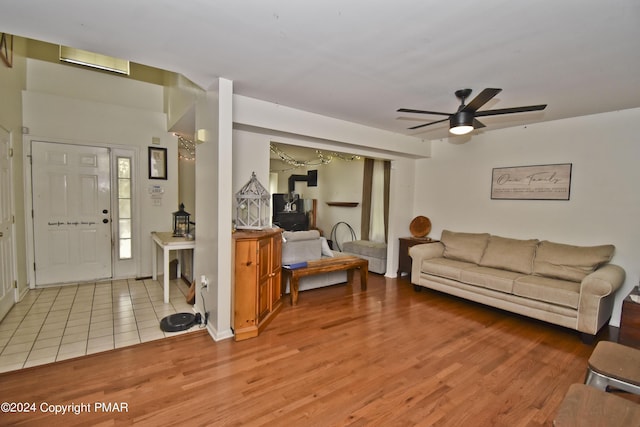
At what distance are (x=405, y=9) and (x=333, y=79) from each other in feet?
3.47

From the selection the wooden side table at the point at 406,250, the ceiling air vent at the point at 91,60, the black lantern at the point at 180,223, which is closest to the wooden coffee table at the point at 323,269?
the wooden side table at the point at 406,250

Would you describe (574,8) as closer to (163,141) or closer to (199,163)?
(199,163)

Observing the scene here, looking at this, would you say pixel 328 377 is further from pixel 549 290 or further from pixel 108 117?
pixel 108 117

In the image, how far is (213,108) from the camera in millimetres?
2770

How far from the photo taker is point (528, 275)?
139 inches

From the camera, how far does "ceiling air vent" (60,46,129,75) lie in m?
4.12

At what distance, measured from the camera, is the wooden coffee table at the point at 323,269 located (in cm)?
369

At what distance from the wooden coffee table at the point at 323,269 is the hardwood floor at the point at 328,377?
51 centimetres

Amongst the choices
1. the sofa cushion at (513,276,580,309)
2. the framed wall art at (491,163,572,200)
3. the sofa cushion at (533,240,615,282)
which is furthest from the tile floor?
the framed wall art at (491,163,572,200)

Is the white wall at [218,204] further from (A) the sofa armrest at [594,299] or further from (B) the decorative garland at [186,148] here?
(A) the sofa armrest at [594,299]

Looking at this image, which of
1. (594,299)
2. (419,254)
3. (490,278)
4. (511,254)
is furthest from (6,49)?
(594,299)

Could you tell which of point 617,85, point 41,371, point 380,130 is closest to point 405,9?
point 617,85

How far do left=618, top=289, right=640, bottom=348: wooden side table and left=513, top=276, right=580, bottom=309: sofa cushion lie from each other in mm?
334

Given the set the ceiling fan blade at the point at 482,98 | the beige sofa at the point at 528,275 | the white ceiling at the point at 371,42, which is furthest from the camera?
the beige sofa at the point at 528,275
